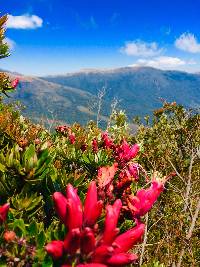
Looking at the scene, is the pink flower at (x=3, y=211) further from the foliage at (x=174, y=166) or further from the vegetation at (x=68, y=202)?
the foliage at (x=174, y=166)

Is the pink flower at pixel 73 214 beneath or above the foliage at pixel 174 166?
above

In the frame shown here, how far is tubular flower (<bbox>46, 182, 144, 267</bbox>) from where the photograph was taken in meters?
1.97

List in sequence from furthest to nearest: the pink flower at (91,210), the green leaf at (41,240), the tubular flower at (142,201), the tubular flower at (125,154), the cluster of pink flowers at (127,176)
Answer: the tubular flower at (125,154), the cluster of pink flowers at (127,176), the tubular flower at (142,201), the green leaf at (41,240), the pink flower at (91,210)

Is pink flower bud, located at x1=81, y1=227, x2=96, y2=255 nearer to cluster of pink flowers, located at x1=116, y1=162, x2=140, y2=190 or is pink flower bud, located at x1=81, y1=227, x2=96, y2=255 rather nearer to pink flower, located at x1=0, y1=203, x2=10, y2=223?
pink flower, located at x1=0, y1=203, x2=10, y2=223

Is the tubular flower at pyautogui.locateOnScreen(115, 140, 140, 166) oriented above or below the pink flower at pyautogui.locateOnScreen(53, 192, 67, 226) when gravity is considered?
below

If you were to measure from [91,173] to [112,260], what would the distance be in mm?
2399

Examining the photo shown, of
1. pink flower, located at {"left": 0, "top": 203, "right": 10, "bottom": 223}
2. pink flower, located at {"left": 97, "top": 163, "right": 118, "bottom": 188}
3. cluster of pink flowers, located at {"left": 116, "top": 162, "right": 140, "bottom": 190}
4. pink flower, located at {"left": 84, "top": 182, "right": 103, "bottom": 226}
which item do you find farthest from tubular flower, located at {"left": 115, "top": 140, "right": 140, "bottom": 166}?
pink flower, located at {"left": 0, "top": 203, "right": 10, "bottom": 223}

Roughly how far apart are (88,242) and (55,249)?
0.17 m

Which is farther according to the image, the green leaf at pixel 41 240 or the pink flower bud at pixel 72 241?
the green leaf at pixel 41 240

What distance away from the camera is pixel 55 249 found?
6.56ft

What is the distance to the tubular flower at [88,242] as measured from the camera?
1.97 metres

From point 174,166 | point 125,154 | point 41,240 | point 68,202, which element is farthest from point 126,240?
point 174,166

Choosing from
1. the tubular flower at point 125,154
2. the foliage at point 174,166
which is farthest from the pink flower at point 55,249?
the foliage at point 174,166

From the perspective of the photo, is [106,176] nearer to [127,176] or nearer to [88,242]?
[127,176]
